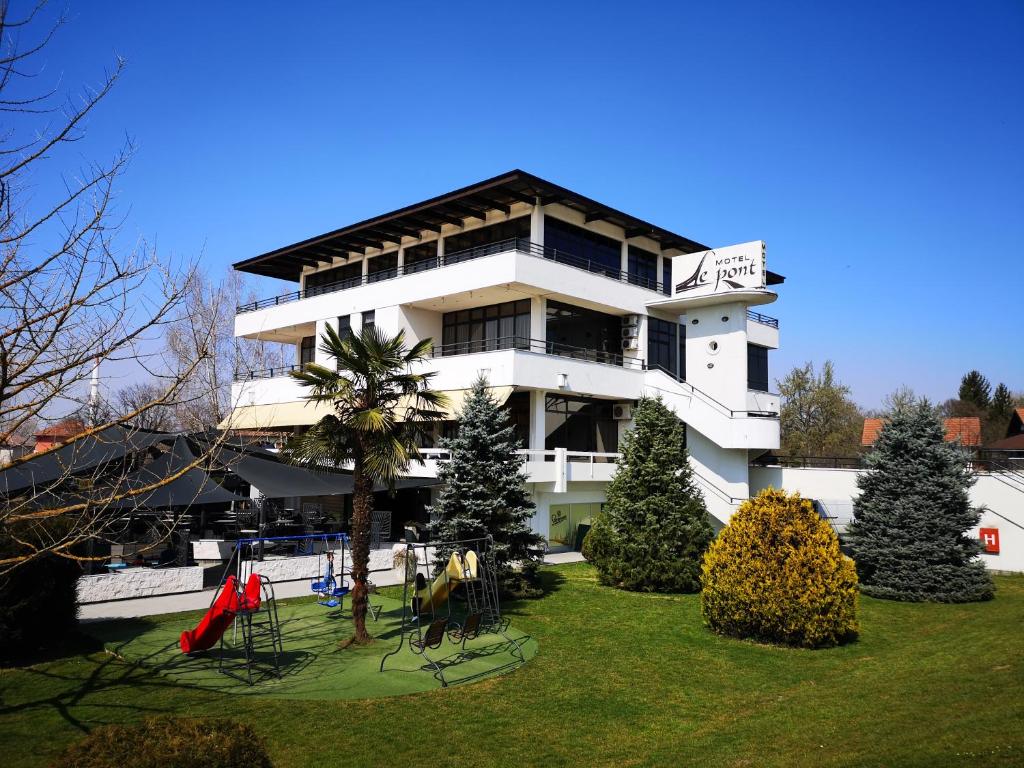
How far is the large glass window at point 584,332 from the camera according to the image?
3162 cm

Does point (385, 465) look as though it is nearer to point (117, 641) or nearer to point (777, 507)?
point (117, 641)

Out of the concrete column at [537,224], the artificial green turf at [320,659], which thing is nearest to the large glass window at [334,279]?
the concrete column at [537,224]

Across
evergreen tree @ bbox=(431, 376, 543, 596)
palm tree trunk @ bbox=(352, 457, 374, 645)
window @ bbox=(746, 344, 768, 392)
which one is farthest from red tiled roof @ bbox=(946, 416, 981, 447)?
palm tree trunk @ bbox=(352, 457, 374, 645)

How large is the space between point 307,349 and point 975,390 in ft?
202

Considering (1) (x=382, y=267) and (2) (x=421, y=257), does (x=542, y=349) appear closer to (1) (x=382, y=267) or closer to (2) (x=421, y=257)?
(2) (x=421, y=257)

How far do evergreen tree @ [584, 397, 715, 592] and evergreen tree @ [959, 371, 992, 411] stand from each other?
60063 millimetres

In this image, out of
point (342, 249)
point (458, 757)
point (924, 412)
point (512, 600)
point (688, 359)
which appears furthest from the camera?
point (342, 249)

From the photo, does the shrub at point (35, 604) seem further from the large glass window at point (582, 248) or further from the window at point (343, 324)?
the window at point (343, 324)

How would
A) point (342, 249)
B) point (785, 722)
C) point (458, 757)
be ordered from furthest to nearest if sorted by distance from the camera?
1. point (342, 249)
2. point (785, 722)
3. point (458, 757)

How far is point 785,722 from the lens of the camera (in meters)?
10.0

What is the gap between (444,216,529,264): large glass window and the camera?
31344mm

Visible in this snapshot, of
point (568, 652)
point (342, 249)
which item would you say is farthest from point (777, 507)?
point (342, 249)

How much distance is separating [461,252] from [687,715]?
83.0 feet

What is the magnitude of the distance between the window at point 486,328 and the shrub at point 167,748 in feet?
79.7
